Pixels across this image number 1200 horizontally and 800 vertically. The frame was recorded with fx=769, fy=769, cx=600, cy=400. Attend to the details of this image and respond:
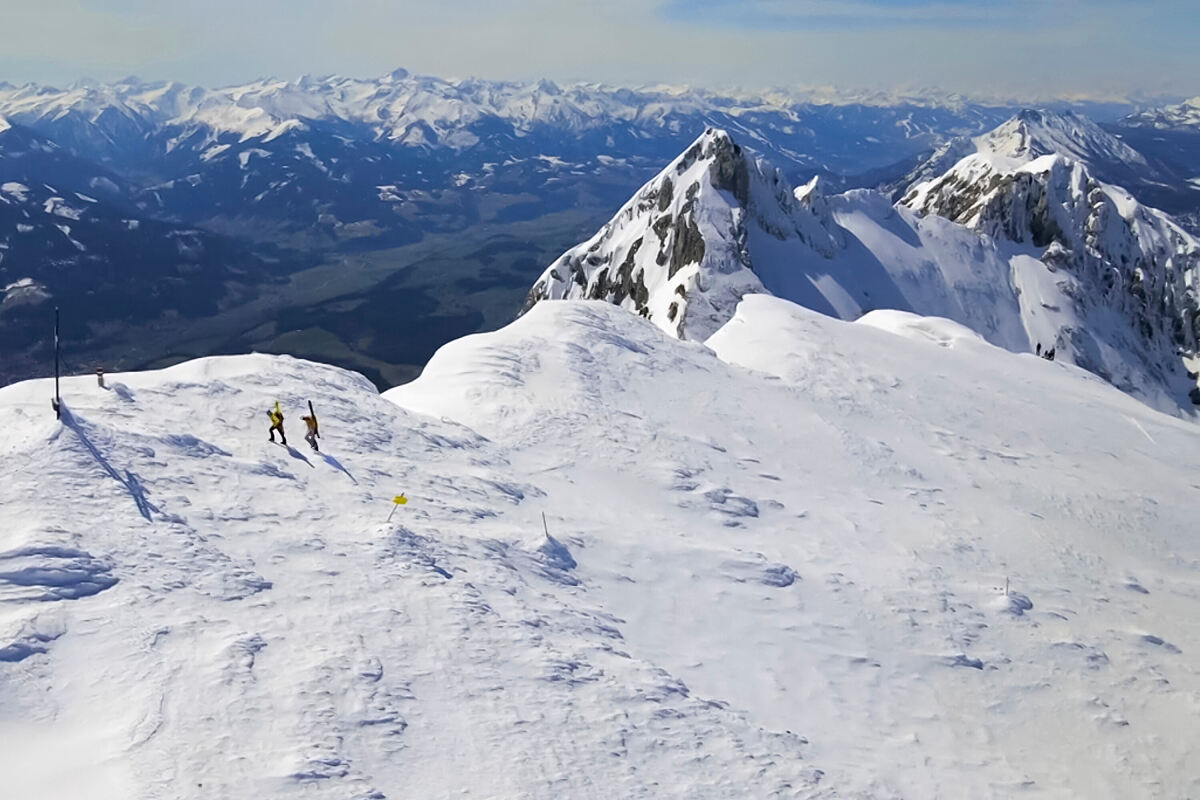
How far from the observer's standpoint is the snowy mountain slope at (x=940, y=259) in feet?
342

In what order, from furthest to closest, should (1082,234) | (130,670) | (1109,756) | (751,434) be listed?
(1082,234) → (751,434) → (1109,756) → (130,670)


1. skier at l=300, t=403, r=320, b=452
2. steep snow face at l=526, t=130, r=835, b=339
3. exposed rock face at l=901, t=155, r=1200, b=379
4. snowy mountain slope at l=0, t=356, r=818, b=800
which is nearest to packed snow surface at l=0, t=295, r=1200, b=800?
snowy mountain slope at l=0, t=356, r=818, b=800

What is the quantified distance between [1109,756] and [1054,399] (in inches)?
1186

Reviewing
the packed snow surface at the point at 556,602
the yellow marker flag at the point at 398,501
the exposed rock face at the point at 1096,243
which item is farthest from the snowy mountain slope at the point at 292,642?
the exposed rock face at the point at 1096,243

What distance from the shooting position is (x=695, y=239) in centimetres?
9938

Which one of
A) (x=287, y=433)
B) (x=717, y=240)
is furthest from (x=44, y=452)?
(x=717, y=240)

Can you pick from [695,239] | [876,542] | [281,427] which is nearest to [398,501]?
[281,427]

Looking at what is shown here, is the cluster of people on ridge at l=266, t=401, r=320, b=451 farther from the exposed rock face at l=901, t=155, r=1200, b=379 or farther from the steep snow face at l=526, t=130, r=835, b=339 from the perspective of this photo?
the exposed rock face at l=901, t=155, r=1200, b=379

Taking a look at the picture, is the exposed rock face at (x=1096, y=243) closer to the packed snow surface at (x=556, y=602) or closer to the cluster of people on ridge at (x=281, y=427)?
the packed snow surface at (x=556, y=602)

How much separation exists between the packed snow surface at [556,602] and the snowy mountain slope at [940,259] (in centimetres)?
6116

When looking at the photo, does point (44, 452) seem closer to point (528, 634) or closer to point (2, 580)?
point (2, 580)

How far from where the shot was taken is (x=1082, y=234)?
13212 cm

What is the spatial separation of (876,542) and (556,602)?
475 inches

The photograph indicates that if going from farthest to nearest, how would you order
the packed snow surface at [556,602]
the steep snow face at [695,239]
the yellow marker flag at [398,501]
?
the steep snow face at [695,239] → the yellow marker flag at [398,501] → the packed snow surface at [556,602]
